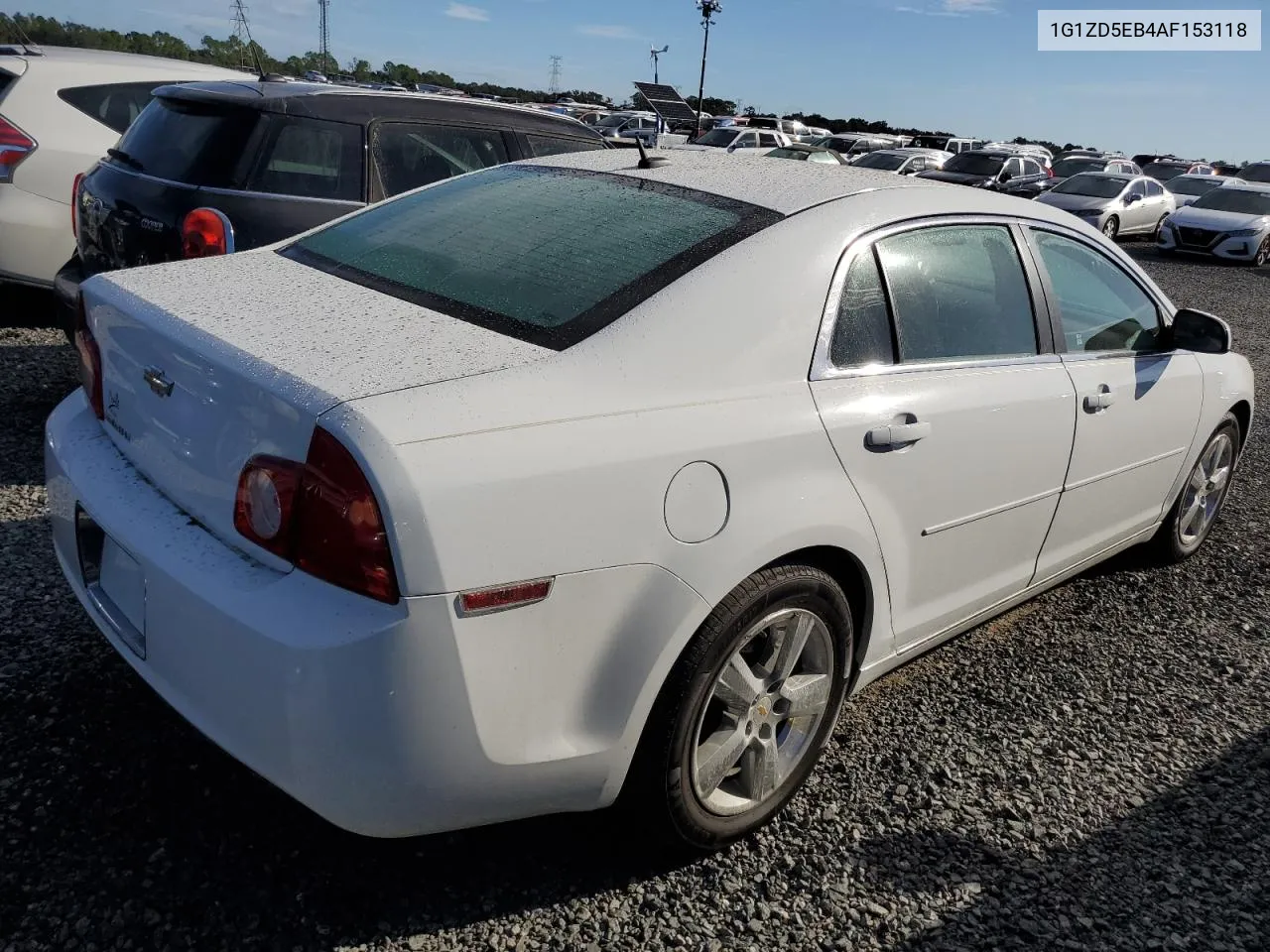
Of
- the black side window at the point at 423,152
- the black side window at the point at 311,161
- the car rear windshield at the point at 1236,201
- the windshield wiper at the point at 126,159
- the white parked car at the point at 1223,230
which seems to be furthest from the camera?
the car rear windshield at the point at 1236,201

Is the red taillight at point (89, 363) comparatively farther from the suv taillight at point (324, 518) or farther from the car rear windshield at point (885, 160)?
the car rear windshield at point (885, 160)

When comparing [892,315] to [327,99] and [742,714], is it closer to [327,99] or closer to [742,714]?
[742,714]

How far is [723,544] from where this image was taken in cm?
212

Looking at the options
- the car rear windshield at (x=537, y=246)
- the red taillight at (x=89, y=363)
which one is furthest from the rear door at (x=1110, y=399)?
the red taillight at (x=89, y=363)

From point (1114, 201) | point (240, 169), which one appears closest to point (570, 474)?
point (240, 169)

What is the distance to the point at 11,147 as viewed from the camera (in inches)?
235

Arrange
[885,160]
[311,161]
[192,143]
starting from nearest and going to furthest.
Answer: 1. [192,143]
2. [311,161]
3. [885,160]

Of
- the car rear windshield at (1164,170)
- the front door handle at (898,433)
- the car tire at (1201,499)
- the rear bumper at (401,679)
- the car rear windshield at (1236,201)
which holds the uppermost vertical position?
the car rear windshield at (1164,170)

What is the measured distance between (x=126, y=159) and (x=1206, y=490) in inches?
202

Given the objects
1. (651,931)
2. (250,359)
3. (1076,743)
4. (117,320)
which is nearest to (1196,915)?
(1076,743)

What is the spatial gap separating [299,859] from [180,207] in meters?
3.19

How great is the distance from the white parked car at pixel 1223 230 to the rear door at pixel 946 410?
59.9 ft

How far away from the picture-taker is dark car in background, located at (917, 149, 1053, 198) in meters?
22.0

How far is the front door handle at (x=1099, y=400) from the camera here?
3.28 metres
